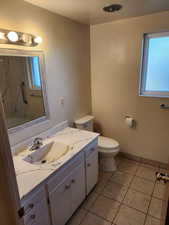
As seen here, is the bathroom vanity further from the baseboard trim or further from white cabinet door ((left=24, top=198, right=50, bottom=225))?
the baseboard trim

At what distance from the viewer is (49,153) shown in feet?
6.15

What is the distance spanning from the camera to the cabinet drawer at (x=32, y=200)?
1144mm

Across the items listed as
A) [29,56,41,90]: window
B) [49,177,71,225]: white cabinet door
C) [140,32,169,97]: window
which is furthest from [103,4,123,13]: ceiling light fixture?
[49,177,71,225]: white cabinet door

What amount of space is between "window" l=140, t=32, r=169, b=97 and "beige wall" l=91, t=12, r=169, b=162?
109 mm

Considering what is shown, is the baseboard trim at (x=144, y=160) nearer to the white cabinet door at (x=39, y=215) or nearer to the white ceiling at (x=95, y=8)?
the white cabinet door at (x=39, y=215)

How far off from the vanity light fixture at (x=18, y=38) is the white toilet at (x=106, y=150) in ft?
4.33

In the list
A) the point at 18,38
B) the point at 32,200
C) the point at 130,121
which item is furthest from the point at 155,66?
the point at 32,200

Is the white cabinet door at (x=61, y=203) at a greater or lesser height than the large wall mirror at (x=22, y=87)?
lesser

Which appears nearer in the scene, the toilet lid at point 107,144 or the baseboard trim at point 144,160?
the toilet lid at point 107,144

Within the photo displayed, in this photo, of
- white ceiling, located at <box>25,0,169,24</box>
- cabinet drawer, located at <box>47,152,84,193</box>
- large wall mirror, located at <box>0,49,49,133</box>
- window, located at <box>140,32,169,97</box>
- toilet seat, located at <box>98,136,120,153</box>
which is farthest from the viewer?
toilet seat, located at <box>98,136,120,153</box>

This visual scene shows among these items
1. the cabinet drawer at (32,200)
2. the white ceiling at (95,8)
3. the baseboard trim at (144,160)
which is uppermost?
the white ceiling at (95,8)

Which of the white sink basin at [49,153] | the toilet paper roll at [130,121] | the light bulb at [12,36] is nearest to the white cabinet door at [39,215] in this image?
the white sink basin at [49,153]

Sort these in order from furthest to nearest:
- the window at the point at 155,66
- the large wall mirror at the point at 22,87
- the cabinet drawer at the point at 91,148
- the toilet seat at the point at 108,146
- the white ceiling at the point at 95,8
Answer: the toilet seat at the point at 108,146 → the window at the point at 155,66 → the cabinet drawer at the point at 91,148 → the white ceiling at the point at 95,8 → the large wall mirror at the point at 22,87

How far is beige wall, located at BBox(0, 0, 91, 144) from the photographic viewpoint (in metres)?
1.57
